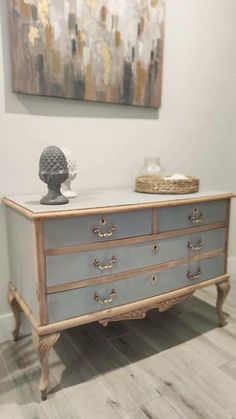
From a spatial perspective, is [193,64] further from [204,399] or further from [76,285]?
[204,399]

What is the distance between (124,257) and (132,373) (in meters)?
0.55

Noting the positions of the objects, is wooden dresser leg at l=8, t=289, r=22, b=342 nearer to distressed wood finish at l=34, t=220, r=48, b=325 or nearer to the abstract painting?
distressed wood finish at l=34, t=220, r=48, b=325

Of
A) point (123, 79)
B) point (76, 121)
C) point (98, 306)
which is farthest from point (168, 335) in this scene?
point (123, 79)

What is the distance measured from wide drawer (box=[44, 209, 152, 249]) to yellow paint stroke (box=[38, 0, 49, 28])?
995 millimetres

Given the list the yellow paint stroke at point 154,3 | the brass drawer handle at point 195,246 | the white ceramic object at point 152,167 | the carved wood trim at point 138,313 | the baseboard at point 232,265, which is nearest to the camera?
the carved wood trim at point 138,313

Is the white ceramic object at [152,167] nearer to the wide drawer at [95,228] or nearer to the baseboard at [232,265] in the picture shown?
the wide drawer at [95,228]

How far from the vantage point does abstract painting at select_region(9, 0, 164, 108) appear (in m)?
1.53

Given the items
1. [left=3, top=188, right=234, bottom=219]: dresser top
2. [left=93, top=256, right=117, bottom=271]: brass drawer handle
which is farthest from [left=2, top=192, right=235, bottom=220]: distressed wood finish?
[left=93, top=256, right=117, bottom=271]: brass drawer handle

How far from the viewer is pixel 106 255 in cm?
136

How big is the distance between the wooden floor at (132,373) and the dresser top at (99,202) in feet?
2.53

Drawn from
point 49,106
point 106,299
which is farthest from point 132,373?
point 49,106

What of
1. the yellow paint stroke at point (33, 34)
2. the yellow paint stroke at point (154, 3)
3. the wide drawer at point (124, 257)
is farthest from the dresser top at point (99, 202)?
the yellow paint stroke at point (154, 3)

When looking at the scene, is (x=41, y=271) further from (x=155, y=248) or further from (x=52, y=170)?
(x=155, y=248)

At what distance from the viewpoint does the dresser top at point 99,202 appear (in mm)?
1227
